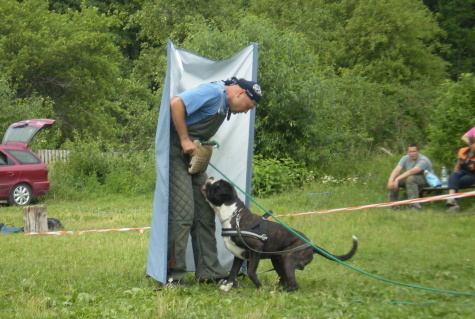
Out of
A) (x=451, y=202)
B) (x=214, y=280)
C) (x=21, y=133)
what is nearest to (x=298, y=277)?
(x=214, y=280)

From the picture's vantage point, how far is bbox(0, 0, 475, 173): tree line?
59.8 feet

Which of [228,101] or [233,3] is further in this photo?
[233,3]

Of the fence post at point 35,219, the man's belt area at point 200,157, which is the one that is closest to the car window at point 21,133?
the fence post at point 35,219

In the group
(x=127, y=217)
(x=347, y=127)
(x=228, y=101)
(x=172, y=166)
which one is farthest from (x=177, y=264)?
(x=347, y=127)

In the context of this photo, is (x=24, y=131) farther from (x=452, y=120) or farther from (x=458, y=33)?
(x=458, y=33)

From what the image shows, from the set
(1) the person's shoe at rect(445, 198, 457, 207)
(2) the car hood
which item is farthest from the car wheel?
(1) the person's shoe at rect(445, 198, 457, 207)

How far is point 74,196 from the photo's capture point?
747 inches

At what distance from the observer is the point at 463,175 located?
450 inches

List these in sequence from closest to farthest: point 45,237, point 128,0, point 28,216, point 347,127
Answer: point 45,237 < point 28,216 < point 347,127 < point 128,0

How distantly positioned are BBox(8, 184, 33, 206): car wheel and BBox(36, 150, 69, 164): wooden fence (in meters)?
4.02

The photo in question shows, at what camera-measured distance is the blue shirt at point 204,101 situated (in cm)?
610

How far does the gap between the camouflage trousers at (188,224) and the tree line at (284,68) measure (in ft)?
25.5

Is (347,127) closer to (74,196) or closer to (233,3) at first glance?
(74,196)

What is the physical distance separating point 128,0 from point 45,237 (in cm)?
3604
